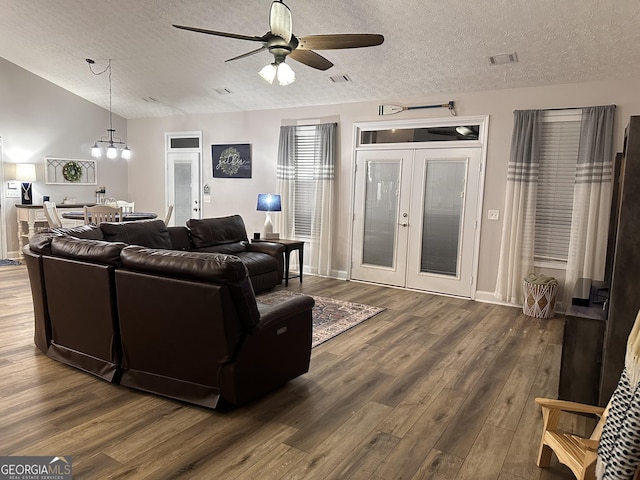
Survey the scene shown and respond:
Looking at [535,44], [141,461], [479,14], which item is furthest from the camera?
[535,44]

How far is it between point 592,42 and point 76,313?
503cm

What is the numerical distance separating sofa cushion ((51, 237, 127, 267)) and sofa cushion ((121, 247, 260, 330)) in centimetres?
27

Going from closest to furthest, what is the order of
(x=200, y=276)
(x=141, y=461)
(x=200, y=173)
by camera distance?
1. (x=141, y=461)
2. (x=200, y=276)
3. (x=200, y=173)

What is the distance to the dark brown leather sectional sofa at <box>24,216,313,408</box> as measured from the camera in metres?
2.65

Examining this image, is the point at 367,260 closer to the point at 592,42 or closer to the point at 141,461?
the point at 592,42

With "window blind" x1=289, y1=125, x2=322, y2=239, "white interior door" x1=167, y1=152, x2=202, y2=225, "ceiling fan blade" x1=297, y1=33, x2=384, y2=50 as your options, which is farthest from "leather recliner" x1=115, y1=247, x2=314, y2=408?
"white interior door" x1=167, y1=152, x2=202, y2=225

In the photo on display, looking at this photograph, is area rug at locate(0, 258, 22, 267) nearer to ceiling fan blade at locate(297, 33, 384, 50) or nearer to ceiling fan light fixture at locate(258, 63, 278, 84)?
ceiling fan light fixture at locate(258, 63, 278, 84)

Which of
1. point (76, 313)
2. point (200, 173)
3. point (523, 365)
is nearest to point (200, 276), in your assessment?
point (76, 313)

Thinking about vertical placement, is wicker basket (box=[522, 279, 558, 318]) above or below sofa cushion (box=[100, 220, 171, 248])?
below

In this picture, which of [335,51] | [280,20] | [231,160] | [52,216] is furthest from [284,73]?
[52,216]

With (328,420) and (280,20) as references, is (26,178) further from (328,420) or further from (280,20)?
(328,420)

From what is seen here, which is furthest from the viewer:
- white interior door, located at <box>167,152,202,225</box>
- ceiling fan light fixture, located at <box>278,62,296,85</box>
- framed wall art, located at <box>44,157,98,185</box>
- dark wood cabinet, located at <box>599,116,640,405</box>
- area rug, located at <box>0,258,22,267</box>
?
white interior door, located at <box>167,152,202,225</box>

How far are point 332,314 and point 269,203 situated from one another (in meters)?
2.34

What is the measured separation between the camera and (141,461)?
2.25 metres
